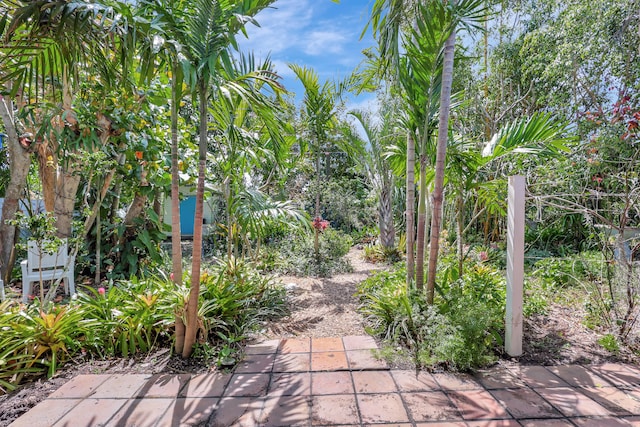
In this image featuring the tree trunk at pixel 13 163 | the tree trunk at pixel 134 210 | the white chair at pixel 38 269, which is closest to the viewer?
the white chair at pixel 38 269

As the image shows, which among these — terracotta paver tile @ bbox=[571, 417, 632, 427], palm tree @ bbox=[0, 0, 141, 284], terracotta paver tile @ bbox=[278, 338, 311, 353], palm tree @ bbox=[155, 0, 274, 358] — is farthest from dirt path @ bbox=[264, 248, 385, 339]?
palm tree @ bbox=[0, 0, 141, 284]

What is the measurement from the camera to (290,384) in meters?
2.02

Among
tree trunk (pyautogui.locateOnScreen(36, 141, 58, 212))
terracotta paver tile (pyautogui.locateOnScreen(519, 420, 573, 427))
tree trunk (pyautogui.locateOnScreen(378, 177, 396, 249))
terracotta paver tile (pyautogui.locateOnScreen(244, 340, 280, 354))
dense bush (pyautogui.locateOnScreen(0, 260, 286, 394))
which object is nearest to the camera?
terracotta paver tile (pyautogui.locateOnScreen(519, 420, 573, 427))

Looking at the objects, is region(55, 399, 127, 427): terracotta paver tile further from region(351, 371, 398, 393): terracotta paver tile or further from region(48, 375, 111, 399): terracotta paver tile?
region(351, 371, 398, 393): terracotta paver tile

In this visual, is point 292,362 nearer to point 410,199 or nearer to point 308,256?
point 410,199

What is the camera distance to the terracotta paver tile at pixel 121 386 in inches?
75.4

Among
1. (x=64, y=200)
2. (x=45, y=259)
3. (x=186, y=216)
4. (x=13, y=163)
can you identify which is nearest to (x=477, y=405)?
(x=45, y=259)

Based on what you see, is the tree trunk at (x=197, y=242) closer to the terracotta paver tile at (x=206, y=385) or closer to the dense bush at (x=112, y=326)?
the dense bush at (x=112, y=326)

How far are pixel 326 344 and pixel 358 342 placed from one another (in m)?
0.25

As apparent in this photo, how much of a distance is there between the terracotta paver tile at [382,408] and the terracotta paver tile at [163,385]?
1080 millimetres

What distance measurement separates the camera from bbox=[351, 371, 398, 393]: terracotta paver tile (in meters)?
1.96

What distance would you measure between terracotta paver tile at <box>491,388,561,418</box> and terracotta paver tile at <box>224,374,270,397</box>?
4.42 ft

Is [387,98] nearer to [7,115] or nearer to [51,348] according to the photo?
[7,115]

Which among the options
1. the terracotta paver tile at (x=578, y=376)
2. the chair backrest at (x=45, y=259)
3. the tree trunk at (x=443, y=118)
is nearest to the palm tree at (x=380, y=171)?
the tree trunk at (x=443, y=118)
